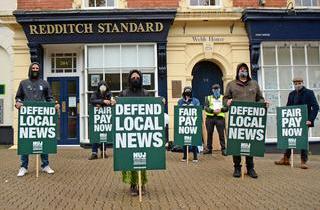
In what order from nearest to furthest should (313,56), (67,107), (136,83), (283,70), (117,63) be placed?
(136,83) < (117,63) < (283,70) < (313,56) < (67,107)

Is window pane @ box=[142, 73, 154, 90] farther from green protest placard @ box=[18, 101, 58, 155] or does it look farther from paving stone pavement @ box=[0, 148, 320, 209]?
green protest placard @ box=[18, 101, 58, 155]

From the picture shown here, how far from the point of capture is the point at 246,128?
871 cm

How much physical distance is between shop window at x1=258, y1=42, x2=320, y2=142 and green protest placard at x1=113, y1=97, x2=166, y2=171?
9262 millimetres

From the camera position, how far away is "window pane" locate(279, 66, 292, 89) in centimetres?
1552

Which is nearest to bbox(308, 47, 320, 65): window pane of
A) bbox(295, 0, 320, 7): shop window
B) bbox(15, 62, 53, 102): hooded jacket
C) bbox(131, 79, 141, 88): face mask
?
bbox(295, 0, 320, 7): shop window

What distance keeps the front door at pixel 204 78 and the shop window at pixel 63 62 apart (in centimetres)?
421

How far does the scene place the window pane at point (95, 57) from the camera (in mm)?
15250

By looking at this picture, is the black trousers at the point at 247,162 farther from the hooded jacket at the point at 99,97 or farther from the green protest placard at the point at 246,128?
the hooded jacket at the point at 99,97

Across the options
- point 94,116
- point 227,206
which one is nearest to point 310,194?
point 227,206

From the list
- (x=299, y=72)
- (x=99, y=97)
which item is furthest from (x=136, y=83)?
(x=299, y=72)

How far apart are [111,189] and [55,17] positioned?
8794 mm

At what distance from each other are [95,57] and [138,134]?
8952mm

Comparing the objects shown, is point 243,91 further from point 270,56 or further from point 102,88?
point 270,56

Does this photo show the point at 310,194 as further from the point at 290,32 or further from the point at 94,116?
the point at 290,32
